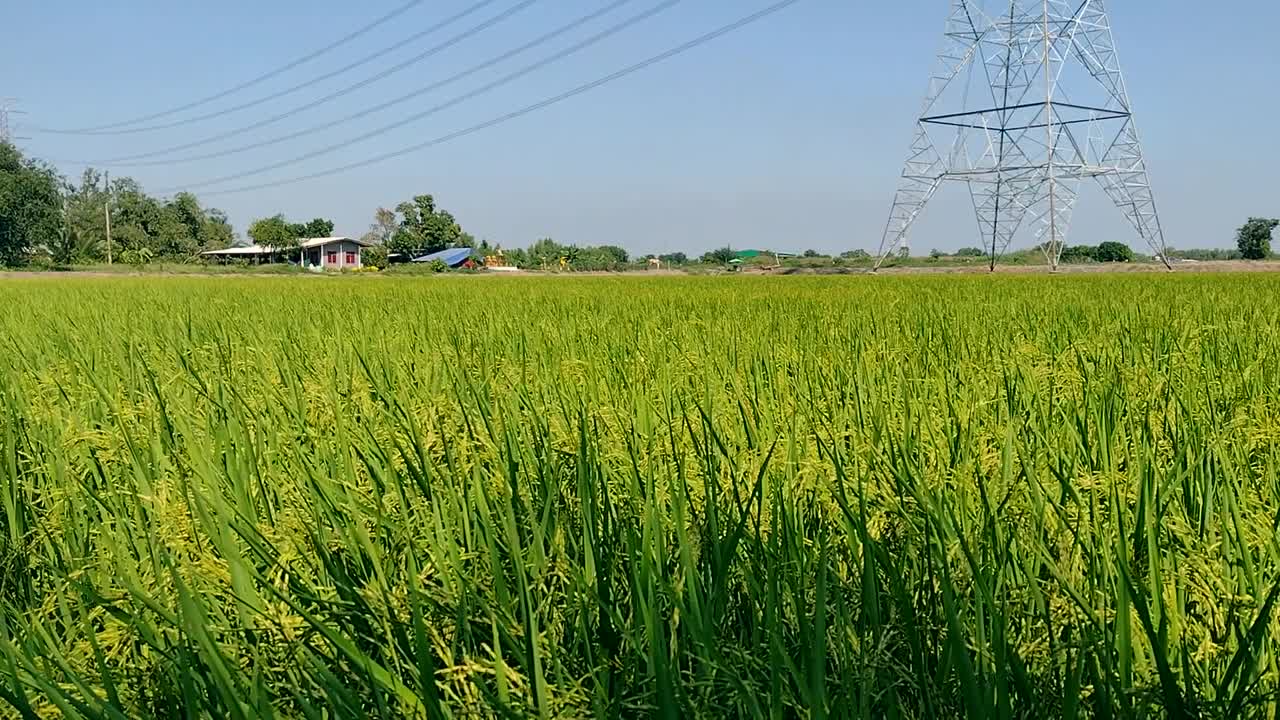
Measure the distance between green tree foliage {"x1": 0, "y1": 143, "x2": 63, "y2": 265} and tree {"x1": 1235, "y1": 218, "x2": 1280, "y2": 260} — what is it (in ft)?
177

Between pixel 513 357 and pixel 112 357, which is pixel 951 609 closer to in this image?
pixel 513 357

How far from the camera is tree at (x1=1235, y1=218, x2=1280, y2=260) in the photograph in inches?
1321

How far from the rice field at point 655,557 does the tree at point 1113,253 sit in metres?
35.3

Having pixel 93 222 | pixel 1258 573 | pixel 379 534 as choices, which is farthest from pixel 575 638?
pixel 93 222

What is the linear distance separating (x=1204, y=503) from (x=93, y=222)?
253ft

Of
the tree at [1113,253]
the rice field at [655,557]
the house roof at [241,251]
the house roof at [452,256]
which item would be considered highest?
the house roof at [241,251]

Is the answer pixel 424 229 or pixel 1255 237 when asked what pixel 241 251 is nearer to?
pixel 424 229

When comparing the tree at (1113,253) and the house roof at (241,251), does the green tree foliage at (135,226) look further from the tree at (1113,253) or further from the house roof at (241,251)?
the tree at (1113,253)

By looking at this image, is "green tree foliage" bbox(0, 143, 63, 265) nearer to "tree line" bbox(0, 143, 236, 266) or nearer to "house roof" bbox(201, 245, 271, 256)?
"tree line" bbox(0, 143, 236, 266)

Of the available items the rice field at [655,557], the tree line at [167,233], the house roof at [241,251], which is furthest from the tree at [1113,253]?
the house roof at [241,251]

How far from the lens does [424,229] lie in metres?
62.8

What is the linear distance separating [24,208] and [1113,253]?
49.9m

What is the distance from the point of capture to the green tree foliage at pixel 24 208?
47.2 metres

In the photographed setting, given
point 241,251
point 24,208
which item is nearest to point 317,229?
point 241,251
